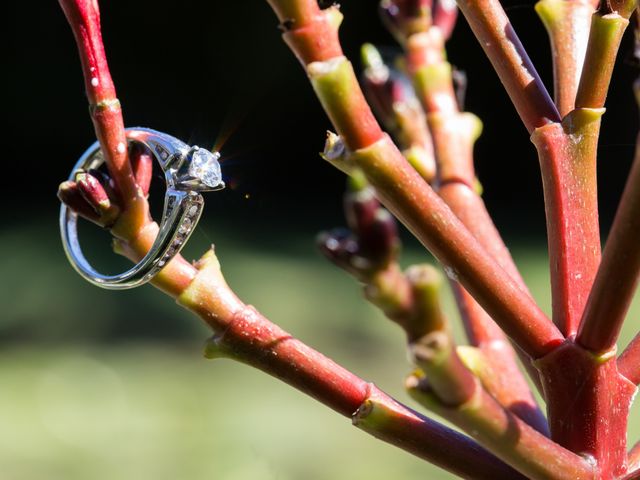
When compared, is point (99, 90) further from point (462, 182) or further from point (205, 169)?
point (462, 182)

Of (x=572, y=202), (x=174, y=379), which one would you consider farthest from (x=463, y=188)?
(x=174, y=379)

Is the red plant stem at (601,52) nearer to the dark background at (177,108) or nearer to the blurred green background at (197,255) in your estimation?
the blurred green background at (197,255)

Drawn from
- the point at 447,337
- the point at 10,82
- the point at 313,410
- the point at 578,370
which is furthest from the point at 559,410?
the point at 10,82

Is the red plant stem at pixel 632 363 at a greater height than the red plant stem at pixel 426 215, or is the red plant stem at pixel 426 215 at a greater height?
the red plant stem at pixel 426 215

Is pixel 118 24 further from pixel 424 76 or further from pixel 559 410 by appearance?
pixel 559 410

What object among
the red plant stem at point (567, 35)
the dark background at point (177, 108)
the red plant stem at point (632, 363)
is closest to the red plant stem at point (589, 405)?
the red plant stem at point (632, 363)

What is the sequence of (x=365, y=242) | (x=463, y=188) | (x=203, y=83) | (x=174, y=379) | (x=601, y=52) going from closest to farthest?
(x=365, y=242)
(x=601, y=52)
(x=463, y=188)
(x=174, y=379)
(x=203, y=83)
